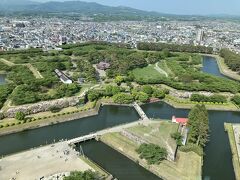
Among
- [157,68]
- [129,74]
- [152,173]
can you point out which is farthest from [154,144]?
[157,68]

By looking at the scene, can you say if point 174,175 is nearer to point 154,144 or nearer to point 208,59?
point 154,144

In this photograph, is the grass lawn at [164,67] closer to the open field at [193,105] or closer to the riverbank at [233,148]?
the open field at [193,105]

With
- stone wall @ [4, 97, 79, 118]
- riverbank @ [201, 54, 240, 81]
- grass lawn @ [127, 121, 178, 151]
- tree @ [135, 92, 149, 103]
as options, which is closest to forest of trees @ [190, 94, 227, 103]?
tree @ [135, 92, 149, 103]

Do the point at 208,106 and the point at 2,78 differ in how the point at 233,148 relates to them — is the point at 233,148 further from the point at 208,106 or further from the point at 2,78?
the point at 2,78

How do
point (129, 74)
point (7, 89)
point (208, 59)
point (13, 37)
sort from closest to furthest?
point (7, 89) → point (129, 74) → point (208, 59) → point (13, 37)

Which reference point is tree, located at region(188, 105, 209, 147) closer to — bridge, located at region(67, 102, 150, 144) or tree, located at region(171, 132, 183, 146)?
tree, located at region(171, 132, 183, 146)

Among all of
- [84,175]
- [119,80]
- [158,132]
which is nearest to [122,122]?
[158,132]
